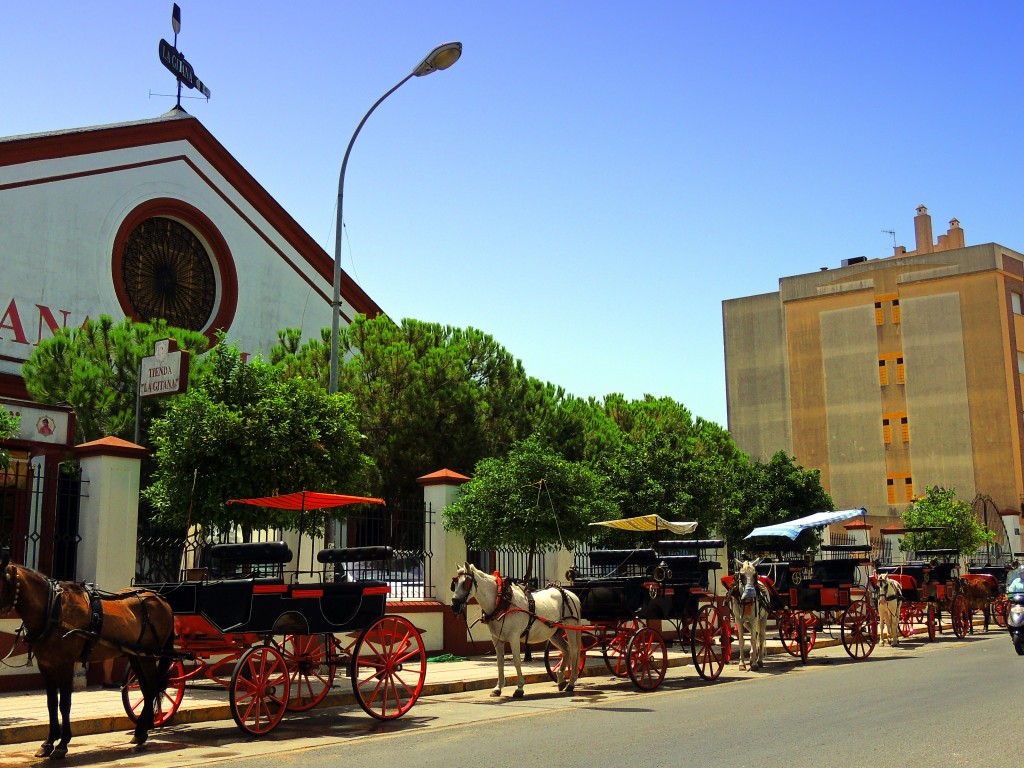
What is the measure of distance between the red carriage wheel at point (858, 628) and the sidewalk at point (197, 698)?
2505mm

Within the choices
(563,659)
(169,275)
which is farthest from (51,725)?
(169,275)

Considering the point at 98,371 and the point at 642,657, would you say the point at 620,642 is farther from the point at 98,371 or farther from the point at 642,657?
the point at 98,371

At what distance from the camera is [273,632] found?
11.4m

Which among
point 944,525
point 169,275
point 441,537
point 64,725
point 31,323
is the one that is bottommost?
point 64,725

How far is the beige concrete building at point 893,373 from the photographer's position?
183 ft

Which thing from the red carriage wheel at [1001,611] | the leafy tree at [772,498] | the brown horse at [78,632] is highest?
the leafy tree at [772,498]

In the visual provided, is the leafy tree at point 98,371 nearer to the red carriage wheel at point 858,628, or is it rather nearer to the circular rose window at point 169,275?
the circular rose window at point 169,275

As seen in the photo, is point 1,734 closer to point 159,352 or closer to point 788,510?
point 159,352

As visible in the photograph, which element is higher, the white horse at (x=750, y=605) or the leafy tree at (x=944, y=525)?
the leafy tree at (x=944, y=525)

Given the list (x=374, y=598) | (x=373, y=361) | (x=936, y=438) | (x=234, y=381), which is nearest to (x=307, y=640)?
(x=374, y=598)

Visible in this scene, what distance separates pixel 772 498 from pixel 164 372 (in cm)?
1906

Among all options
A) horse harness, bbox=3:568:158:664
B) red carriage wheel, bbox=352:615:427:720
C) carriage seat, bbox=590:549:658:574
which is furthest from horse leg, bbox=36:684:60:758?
carriage seat, bbox=590:549:658:574

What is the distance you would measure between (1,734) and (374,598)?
4.10 metres

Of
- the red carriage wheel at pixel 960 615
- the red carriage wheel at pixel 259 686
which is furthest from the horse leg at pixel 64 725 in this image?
the red carriage wheel at pixel 960 615
